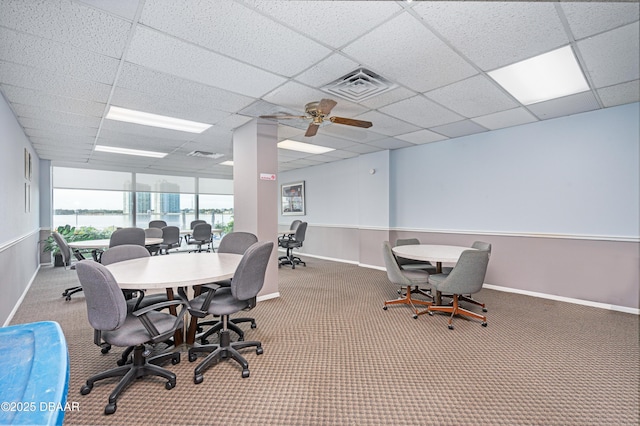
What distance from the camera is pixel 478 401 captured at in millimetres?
1978

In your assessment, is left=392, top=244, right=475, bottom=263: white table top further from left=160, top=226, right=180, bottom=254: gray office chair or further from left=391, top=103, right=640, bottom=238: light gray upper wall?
left=160, top=226, right=180, bottom=254: gray office chair

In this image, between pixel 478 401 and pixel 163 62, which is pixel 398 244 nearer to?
pixel 478 401

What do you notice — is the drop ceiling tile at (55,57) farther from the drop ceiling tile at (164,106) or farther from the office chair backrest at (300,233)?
the office chair backrest at (300,233)

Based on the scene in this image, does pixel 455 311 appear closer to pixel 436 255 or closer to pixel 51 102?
pixel 436 255

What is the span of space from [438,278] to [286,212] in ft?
21.2

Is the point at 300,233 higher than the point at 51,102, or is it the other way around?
the point at 51,102

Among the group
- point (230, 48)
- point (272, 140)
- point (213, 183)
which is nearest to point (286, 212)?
point (213, 183)

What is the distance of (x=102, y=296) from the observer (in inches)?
70.9

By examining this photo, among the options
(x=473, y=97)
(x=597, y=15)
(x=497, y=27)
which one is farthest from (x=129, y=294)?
(x=597, y=15)

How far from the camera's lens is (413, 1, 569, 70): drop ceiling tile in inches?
77.8

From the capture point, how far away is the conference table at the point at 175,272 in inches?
83.3

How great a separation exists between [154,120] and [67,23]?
7.72 ft

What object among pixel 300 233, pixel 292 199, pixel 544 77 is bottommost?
pixel 300 233

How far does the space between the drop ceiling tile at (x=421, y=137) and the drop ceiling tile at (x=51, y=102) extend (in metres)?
4.46
